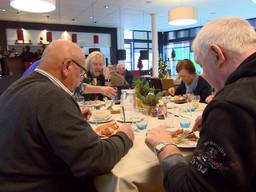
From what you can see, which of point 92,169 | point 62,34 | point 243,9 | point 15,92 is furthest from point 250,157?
point 62,34

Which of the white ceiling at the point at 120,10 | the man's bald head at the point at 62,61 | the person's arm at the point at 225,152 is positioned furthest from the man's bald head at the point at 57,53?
the white ceiling at the point at 120,10

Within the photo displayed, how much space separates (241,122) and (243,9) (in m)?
8.91

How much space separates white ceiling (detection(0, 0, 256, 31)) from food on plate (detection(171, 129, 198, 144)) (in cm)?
616

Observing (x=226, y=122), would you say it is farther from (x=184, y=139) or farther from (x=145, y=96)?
(x=145, y=96)

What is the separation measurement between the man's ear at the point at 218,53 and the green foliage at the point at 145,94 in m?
1.15

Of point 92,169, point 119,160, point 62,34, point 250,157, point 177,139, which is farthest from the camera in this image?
point 62,34

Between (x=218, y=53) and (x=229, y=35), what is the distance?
0.07 m

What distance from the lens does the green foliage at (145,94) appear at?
2.04 m

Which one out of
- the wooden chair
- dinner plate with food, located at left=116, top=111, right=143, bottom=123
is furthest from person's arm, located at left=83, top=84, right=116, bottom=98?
the wooden chair

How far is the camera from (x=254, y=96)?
713 mm

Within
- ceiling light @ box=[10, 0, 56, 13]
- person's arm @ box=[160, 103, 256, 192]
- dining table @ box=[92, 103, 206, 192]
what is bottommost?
dining table @ box=[92, 103, 206, 192]

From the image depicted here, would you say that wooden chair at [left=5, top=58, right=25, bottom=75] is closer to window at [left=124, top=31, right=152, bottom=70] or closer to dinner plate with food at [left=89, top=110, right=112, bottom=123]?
dinner plate with food at [left=89, top=110, right=112, bottom=123]

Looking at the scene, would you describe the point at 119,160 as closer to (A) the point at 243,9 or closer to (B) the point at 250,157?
(B) the point at 250,157

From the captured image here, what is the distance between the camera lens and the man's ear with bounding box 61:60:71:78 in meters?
1.23
